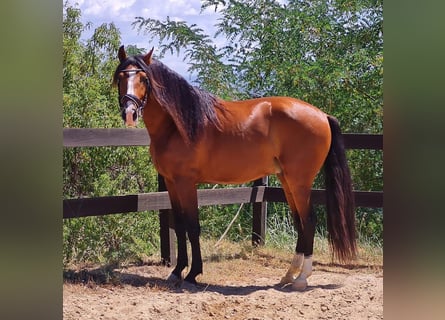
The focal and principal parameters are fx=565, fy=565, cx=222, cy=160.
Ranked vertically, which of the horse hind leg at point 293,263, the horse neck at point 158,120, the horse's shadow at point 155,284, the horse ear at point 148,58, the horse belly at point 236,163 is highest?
the horse ear at point 148,58

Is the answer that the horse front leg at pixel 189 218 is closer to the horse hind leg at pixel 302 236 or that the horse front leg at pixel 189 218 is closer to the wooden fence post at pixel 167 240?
the wooden fence post at pixel 167 240

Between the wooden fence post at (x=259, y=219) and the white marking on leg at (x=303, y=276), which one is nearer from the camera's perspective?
the white marking on leg at (x=303, y=276)

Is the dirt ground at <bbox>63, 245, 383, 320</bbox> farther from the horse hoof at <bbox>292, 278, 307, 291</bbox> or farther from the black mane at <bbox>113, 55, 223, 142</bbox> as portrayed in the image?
the black mane at <bbox>113, 55, 223, 142</bbox>

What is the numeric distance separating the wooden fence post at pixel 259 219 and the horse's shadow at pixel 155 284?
146 centimetres

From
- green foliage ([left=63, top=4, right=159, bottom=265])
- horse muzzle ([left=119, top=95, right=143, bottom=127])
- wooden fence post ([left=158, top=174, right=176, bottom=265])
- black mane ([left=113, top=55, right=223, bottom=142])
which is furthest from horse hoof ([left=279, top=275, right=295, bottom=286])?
horse muzzle ([left=119, top=95, right=143, bottom=127])

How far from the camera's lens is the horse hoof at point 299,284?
4.07 metres

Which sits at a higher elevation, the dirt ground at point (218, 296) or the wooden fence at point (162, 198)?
the wooden fence at point (162, 198)

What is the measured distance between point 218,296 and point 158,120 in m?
1.29

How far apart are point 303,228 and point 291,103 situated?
3.11ft

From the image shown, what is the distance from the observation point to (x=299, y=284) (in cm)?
409

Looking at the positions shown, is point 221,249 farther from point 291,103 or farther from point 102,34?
point 102,34

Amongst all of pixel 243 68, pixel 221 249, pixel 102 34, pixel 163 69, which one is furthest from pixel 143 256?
pixel 243 68

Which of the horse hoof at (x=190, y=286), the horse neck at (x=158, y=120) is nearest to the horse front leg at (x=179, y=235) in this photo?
the horse hoof at (x=190, y=286)

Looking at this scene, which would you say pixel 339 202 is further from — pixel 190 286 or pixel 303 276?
pixel 190 286
